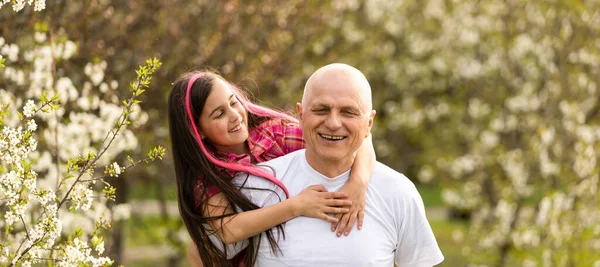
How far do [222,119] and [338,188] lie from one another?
58cm

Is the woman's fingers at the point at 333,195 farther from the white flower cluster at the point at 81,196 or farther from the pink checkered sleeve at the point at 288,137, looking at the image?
the white flower cluster at the point at 81,196

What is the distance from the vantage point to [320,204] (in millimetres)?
3195

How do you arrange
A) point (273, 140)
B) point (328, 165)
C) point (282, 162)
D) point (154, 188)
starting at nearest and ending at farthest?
point (328, 165) → point (282, 162) → point (273, 140) → point (154, 188)

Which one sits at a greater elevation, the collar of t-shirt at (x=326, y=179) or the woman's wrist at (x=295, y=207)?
the collar of t-shirt at (x=326, y=179)

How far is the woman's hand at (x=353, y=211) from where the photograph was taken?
321 centimetres

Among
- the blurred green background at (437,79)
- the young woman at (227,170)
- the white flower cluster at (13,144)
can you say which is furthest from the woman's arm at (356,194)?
the white flower cluster at (13,144)

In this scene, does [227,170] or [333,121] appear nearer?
[333,121]

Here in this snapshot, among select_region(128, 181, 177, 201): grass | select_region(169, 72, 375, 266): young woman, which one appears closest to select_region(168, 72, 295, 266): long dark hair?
select_region(169, 72, 375, 266): young woman

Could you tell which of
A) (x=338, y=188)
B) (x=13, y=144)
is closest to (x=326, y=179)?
(x=338, y=188)

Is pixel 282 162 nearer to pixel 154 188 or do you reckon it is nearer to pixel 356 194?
pixel 356 194

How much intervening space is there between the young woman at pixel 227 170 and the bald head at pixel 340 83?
0.98 feet

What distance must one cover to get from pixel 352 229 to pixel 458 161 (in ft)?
30.0

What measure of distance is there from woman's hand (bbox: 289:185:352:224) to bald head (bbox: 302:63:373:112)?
0.33m

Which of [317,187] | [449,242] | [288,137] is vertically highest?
[449,242]
